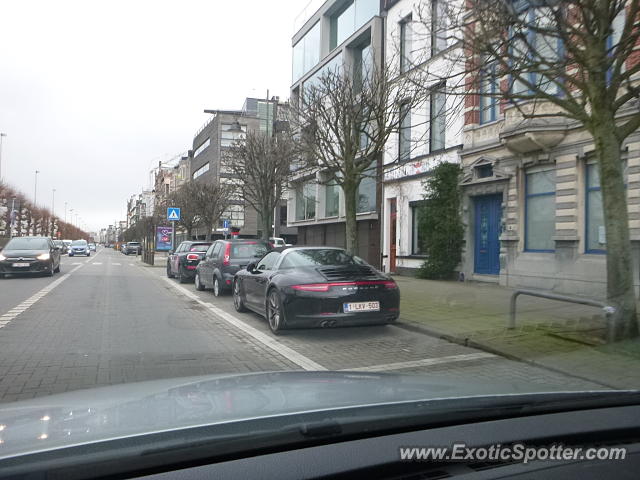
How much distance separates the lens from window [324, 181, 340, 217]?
2792cm

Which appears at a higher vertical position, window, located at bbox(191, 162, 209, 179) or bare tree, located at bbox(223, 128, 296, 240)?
window, located at bbox(191, 162, 209, 179)

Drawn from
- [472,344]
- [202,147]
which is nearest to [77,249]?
[202,147]

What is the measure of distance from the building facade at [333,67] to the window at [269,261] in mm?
10552

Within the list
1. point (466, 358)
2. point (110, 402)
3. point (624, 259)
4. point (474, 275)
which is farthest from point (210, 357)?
point (474, 275)

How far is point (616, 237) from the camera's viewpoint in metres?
7.25

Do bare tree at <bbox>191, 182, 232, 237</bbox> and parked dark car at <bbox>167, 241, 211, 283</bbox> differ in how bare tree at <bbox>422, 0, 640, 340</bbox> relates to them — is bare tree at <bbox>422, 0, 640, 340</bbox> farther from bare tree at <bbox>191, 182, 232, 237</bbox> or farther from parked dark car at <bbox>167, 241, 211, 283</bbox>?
bare tree at <bbox>191, 182, 232, 237</bbox>

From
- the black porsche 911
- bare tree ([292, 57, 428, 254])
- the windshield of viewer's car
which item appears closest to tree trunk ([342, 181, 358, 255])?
bare tree ([292, 57, 428, 254])

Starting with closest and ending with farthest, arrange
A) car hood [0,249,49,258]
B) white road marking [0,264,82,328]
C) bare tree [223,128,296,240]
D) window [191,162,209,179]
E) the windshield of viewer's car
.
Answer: white road marking [0,264,82,328] → car hood [0,249,49,258] → the windshield of viewer's car → bare tree [223,128,296,240] → window [191,162,209,179]

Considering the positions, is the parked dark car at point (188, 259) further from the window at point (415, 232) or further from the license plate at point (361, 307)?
the license plate at point (361, 307)

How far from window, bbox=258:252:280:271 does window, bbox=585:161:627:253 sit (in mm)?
8216

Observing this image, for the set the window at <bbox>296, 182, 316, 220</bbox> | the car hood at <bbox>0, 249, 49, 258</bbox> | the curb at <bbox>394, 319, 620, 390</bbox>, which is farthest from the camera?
the window at <bbox>296, 182, 316, 220</bbox>

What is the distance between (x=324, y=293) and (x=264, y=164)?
14007 mm

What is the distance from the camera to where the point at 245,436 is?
5.76 ft

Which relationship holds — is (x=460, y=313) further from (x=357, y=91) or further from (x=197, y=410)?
(x=197, y=410)
